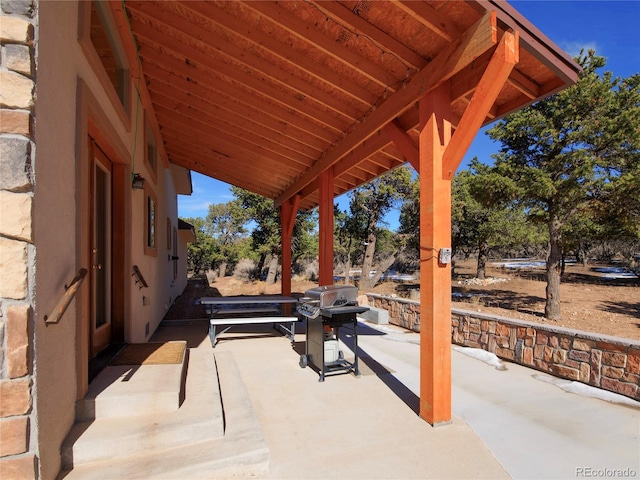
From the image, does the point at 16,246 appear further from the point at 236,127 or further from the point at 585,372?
the point at 585,372

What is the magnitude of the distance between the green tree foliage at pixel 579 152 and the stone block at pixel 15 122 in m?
10.0

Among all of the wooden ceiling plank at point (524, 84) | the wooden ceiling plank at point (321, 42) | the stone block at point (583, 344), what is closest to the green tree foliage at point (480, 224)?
the stone block at point (583, 344)

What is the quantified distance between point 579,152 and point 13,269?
10583 mm

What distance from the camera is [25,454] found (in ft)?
6.21

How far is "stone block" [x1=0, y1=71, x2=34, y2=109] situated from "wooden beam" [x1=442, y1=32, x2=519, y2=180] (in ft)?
9.63

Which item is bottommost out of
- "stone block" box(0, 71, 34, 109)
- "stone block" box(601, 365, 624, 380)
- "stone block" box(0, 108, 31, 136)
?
"stone block" box(601, 365, 624, 380)

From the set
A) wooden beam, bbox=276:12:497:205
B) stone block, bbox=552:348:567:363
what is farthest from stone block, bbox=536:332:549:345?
wooden beam, bbox=276:12:497:205

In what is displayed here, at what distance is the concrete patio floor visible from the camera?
8.85 feet

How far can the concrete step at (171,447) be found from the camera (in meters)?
2.37

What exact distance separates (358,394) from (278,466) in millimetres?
1541

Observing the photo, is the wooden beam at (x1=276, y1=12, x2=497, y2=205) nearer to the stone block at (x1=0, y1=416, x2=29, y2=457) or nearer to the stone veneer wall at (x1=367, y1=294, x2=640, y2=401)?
the stone veneer wall at (x1=367, y1=294, x2=640, y2=401)

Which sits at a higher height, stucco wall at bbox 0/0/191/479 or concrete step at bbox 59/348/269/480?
stucco wall at bbox 0/0/191/479

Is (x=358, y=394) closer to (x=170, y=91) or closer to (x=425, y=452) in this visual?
(x=425, y=452)

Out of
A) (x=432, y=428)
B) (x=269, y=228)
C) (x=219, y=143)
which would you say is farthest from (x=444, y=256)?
(x=269, y=228)
